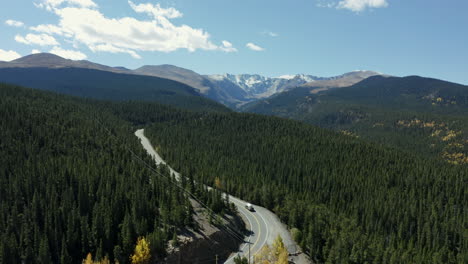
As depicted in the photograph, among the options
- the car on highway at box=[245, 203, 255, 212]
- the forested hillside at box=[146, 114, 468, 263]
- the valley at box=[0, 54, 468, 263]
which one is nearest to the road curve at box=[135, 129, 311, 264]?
the valley at box=[0, 54, 468, 263]

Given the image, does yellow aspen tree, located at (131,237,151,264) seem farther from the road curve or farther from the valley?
the road curve

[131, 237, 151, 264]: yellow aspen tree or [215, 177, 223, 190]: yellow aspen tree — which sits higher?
[215, 177, 223, 190]: yellow aspen tree

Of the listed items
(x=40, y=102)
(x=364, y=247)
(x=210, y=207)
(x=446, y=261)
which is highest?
(x=40, y=102)

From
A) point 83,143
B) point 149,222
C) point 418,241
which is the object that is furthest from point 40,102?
point 418,241

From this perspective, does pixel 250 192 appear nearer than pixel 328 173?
Yes

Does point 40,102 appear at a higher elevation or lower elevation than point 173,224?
higher

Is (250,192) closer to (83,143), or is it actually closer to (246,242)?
(246,242)

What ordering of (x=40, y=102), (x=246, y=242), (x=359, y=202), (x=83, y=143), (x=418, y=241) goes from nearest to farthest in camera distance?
(x=246, y=242)
(x=418, y=241)
(x=359, y=202)
(x=83, y=143)
(x=40, y=102)

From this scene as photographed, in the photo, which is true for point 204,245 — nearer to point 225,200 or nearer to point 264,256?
point 264,256
